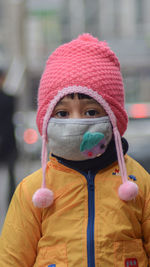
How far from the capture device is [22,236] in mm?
1638

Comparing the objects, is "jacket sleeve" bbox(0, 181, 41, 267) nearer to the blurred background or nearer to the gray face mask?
the gray face mask

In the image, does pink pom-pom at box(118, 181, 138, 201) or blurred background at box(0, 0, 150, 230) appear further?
blurred background at box(0, 0, 150, 230)

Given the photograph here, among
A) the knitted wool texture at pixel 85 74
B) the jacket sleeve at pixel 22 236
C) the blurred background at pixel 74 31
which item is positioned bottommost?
the jacket sleeve at pixel 22 236

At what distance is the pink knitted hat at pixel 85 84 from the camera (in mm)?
1587

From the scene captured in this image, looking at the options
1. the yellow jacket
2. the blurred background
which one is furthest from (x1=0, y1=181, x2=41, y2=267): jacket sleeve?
the blurred background

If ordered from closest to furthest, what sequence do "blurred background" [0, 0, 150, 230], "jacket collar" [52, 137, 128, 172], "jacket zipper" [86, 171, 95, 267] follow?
1. "jacket zipper" [86, 171, 95, 267]
2. "jacket collar" [52, 137, 128, 172]
3. "blurred background" [0, 0, 150, 230]

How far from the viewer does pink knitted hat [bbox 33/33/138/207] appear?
5.21 feet

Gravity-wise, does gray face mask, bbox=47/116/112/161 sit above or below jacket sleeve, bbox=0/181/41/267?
above

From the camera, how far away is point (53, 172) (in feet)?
5.62

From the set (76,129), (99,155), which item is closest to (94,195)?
(99,155)

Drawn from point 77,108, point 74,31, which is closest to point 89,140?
point 77,108

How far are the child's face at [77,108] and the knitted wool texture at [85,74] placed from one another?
1.8 inches

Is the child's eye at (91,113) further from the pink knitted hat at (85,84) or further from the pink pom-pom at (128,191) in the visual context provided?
the pink pom-pom at (128,191)

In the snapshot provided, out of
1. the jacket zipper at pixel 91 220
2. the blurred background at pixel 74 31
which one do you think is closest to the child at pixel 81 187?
the jacket zipper at pixel 91 220
